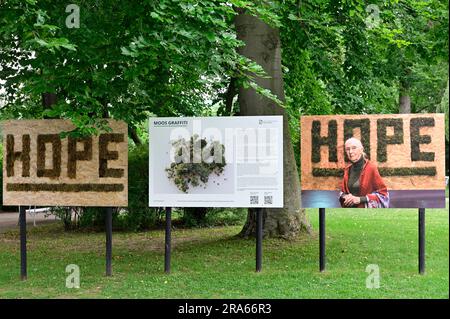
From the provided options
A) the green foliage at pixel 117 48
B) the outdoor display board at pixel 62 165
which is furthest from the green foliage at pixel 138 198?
the outdoor display board at pixel 62 165

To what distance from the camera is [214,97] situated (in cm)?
1933

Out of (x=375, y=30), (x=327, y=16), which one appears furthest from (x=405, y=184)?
(x=327, y=16)

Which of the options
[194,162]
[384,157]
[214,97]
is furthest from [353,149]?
[214,97]

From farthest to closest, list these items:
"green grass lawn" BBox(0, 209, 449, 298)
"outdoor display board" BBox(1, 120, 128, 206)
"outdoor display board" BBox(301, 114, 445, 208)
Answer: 1. "outdoor display board" BBox(1, 120, 128, 206)
2. "outdoor display board" BBox(301, 114, 445, 208)
3. "green grass lawn" BBox(0, 209, 449, 298)

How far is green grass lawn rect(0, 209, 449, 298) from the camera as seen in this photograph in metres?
9.34

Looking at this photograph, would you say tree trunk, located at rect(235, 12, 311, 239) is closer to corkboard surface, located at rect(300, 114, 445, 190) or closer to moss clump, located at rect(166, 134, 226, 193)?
corkboard surface, located at rect(300, 114, 445, 190)

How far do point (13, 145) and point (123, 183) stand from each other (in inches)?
83.0

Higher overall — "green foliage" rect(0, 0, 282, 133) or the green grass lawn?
"green foliage" rect(0, 0, 282, 133)

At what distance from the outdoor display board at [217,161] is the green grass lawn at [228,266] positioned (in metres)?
1.34

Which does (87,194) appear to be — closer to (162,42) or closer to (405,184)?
(162,42)

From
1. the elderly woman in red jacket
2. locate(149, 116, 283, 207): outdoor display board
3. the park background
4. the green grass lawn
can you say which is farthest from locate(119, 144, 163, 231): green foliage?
the elderly woman in red jacket

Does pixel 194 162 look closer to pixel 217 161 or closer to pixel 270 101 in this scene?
pixel 217 161

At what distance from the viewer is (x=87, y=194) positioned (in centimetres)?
1080

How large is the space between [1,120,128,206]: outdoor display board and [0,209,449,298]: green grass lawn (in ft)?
4.62
